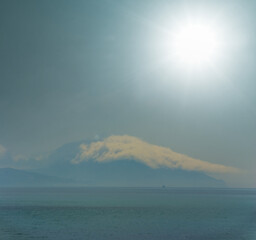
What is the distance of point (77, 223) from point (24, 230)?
44.3 ft

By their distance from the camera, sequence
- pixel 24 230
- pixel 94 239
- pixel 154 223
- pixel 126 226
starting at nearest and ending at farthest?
pixel 94 239 < pixel 24 230 < pixel 126 226 < pixel 154 223

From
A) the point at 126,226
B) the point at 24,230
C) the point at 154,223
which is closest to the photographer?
the point at 24,230

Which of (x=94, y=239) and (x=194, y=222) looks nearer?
(x=94, y=239)

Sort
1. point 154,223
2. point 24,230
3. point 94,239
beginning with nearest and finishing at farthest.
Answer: point 94,239 < point 24,230 < point 154,223

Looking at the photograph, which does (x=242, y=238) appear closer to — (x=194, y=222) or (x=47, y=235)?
(x=194, y=222)

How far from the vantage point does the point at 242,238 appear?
2375 inches

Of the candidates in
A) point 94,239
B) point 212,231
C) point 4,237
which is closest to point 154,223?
point 212,231

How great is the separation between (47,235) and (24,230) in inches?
325

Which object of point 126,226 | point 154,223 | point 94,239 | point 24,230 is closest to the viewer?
point 94,239

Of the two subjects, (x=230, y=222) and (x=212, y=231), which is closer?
(x=212, y=231)

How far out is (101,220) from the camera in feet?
277

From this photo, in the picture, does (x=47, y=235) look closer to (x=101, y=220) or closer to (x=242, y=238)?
(x=101, y=220)

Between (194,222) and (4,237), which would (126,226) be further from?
(4,237)

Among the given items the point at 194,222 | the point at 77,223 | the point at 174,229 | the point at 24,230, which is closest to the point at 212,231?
the point at 174,229
